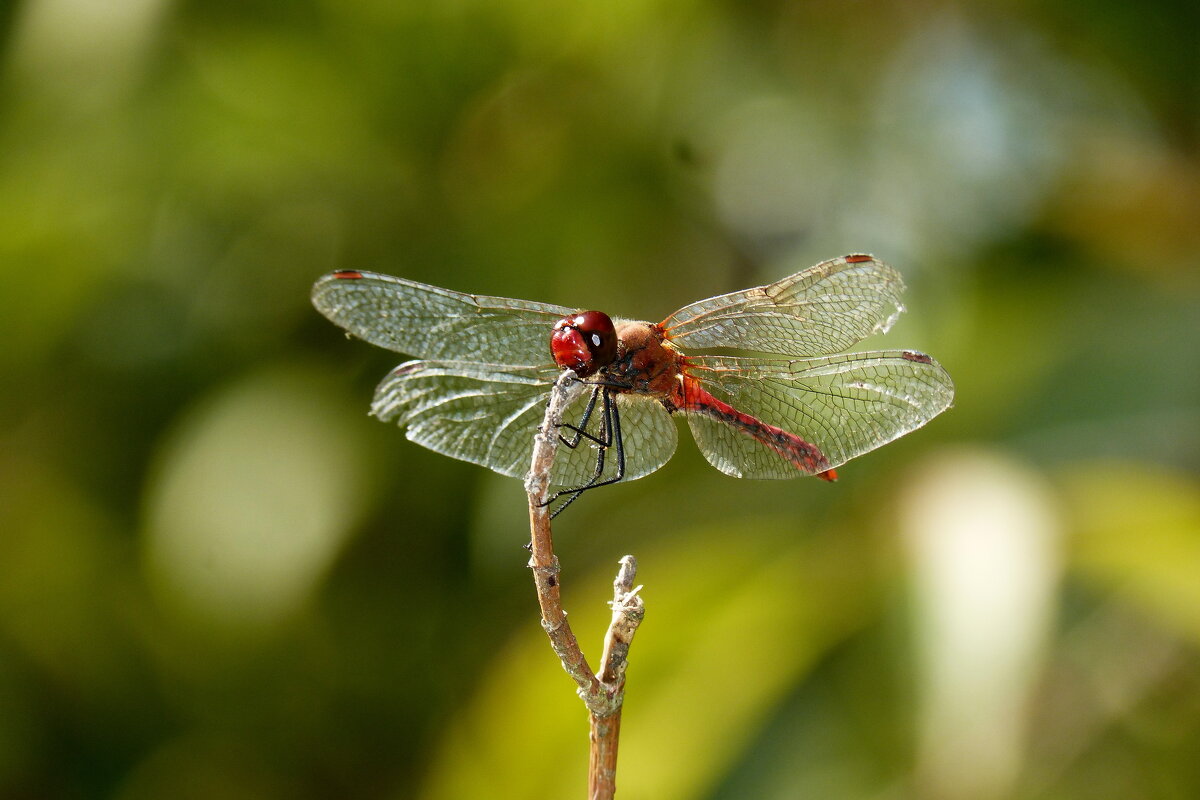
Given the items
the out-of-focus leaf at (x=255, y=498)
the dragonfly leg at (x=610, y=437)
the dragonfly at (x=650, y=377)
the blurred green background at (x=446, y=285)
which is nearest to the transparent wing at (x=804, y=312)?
the dragonfly at (x=650, y=377)

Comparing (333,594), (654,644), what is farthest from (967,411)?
(333,594)

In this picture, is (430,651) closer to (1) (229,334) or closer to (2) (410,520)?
(2) (410,520)

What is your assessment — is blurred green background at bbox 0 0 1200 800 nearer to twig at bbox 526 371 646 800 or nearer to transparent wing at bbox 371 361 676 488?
transparent wing at bbox 371 361 676 488

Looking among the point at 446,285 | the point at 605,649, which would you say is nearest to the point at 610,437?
the point at 605,649

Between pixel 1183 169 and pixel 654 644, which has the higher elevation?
pixel 1183 169

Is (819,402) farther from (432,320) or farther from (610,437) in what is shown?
(432,320)
